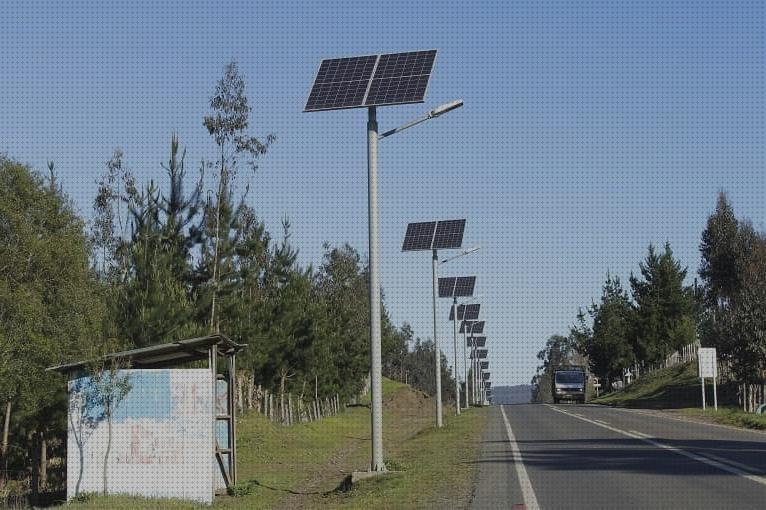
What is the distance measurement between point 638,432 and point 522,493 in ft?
53.9

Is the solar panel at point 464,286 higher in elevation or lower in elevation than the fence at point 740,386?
higher

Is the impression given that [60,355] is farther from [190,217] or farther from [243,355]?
[243,355]

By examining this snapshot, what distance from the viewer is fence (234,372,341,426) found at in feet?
168

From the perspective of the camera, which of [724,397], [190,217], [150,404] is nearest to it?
[150,404]

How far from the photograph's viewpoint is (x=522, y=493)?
16078 millimetres

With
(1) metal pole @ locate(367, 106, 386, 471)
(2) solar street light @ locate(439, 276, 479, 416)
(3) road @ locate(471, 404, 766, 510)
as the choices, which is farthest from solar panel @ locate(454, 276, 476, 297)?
(1) metal pole @ locate(367, 106, 386, 471)

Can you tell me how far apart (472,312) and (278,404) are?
107 feet

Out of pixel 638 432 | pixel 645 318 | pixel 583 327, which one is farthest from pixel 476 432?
pixel 583 327

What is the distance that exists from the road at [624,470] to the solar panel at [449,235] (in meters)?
15.1

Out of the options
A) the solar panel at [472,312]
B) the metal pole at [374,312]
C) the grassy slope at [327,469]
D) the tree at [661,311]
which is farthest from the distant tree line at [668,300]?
the metal pole at [374,312]

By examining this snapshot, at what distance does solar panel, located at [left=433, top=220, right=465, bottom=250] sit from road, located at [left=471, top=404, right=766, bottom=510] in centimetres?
1510

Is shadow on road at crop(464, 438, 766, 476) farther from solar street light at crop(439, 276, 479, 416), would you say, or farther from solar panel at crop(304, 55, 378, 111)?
solar street light at crop(439, 276, 479, 416)

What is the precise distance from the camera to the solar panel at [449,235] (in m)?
46.4

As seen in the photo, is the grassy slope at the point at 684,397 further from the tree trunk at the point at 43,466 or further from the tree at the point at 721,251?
the tree trunk at the point at 43,466
